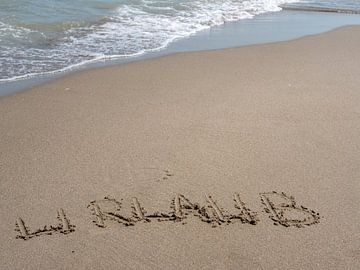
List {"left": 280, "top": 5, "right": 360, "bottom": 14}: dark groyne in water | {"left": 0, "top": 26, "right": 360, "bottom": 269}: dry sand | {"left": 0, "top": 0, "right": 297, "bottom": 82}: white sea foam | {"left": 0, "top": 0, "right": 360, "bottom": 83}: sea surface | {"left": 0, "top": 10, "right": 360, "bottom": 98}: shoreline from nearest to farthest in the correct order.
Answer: {"left": 0, "top": 26, "right": 360, "bottom": 269}: dry sand
{"left": 0, "top": 10, "right": 360, "bottom": 98}: shoreline
{"left": 0, "top": 0, "right": 297, "bottom": 82}: white sea foam
{"left": 0, "top": 0, "right": 360, "bottom": 83}: sea surface
{"left": 280, "top": 5, "right": 360, "bottom": 14}: dark groyne in water

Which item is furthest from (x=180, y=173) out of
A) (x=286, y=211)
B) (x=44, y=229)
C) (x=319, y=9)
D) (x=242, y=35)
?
(x=319, y=9)

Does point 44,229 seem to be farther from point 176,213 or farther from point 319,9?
point 319,9

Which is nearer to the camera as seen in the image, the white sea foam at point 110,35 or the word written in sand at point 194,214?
the word written in sand at point 194,214

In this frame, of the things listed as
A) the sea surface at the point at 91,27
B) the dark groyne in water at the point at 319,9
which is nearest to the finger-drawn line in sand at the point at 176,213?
the sea surface at the point at 91,27

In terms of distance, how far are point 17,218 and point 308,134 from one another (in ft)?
8.79

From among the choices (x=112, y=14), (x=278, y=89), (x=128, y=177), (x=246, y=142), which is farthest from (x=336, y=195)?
(x=112, y=14)

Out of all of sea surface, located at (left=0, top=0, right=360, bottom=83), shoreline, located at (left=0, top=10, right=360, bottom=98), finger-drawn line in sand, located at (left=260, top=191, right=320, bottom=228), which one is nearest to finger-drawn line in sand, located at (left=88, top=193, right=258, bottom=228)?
finger-drawn line in sand, located at (left=260, top=191, right=320, bottom=228)

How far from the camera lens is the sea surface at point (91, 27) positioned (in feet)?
22.1

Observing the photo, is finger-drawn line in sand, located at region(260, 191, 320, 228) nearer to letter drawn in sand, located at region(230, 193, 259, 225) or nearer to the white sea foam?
letter drawn in sand, located at region(230, 193, 259, 225)

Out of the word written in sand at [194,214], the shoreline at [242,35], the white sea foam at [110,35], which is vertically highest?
the white sea foam at [110,35]

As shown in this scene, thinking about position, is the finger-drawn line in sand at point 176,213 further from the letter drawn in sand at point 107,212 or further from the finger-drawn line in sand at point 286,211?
the finger-drawn line in sand at point 286,211

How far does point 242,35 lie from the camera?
8.96 meters

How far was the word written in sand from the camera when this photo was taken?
10.5ft

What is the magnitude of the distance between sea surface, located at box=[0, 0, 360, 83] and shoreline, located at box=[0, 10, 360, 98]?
20 centimetres
